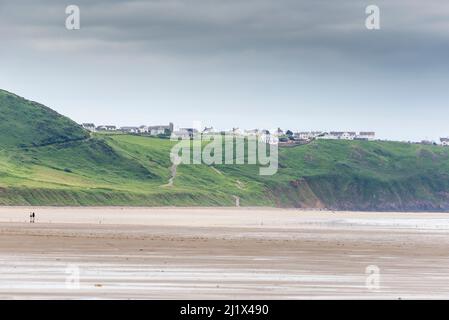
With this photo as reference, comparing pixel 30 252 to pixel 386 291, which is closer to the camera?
pixel 386 291

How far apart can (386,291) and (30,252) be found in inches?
1122

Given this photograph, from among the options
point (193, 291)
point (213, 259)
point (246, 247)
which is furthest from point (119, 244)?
point (193, 291)

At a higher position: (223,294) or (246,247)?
(246,247)

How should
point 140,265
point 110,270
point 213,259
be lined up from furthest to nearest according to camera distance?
point 213,259 → point 140,265 → point 110,270

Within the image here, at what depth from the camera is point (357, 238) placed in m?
101

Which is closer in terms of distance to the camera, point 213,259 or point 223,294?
point 223,294

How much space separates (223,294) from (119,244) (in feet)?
113

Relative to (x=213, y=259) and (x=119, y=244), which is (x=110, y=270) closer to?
(x=213, y=259)

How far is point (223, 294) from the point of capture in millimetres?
47219

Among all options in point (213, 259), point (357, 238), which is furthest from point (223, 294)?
point (357, 238)
